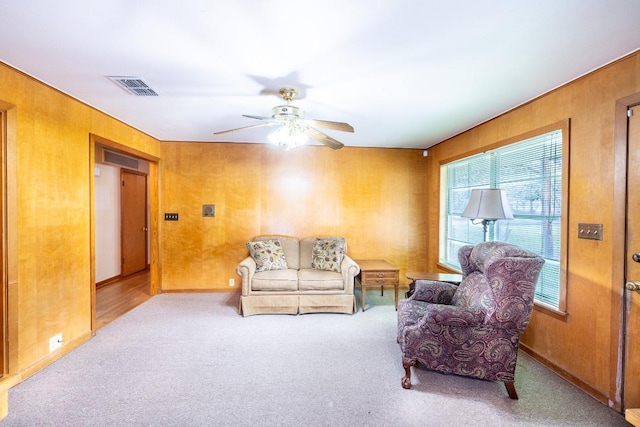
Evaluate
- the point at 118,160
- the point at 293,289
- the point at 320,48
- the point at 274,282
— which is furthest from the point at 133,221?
the point at 320,48

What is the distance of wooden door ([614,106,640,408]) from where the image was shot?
179cm

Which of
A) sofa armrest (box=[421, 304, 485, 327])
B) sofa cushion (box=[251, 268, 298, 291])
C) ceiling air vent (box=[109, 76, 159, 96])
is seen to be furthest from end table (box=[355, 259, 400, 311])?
ceiling air vent (box=[109, 76, 159, 96])

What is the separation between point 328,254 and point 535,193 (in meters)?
2.42

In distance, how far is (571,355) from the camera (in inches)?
86.4

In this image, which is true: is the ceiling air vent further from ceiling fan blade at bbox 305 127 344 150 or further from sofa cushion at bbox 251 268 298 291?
sofa cushion at bbox 251 268 298 291

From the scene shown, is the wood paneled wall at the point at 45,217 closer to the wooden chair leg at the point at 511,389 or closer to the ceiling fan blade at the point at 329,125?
the ceiling fan blade at the point at 329,125

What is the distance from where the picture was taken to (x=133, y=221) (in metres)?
5.43

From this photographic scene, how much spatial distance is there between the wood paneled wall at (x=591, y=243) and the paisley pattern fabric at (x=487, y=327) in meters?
0.56

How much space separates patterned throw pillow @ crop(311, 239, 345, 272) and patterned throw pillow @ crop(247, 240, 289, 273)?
457 mm

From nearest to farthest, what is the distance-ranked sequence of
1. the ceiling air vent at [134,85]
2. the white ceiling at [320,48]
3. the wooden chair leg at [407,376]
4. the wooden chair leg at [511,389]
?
1. the white ceiling at [320,48]
2. the wooden chair leg at [511,389]
3. the wooden chair leg at [407,376]
4. the ceiling air vent at [134,85]

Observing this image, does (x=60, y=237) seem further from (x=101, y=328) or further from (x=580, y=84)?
(x=580, y=84)

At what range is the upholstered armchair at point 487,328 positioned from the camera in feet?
6.16

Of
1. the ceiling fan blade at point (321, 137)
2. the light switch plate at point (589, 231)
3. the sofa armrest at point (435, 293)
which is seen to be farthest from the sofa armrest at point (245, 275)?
the light switch plate at point (589, 231)

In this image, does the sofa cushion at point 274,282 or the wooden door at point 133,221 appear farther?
the wooden door at point 133,221
